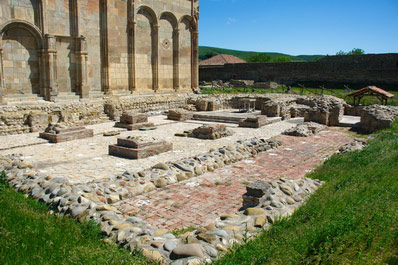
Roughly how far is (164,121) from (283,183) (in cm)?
1370

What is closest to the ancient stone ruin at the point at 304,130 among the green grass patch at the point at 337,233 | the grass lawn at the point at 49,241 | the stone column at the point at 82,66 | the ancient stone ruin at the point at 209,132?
the ancient stone ruin at the point at 209,132

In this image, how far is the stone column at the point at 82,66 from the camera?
1873cm

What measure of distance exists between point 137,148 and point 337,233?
8217 millimetres

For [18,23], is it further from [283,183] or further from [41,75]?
[283,183]

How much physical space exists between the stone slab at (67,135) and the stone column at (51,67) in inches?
152

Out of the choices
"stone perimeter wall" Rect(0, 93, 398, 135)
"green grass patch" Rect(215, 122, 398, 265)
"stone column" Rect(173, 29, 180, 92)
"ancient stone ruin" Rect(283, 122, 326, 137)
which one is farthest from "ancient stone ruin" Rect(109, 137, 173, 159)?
"stone column" Rect(173, 29, 180, 92)

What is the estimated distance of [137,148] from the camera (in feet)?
37.6

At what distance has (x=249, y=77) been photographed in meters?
45.4

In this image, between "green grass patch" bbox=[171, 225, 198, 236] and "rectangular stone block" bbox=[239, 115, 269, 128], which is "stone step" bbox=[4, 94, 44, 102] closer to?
"rectangular stone block" bbox=[239, 115, 269, 128]

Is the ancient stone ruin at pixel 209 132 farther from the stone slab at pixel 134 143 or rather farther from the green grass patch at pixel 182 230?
the green grass patch at pixel 182 230

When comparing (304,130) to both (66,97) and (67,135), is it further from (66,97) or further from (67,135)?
(66,97)

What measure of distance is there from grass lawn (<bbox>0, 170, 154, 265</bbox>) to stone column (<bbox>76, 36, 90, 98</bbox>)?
1392 centimetres

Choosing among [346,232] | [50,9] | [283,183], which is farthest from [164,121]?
[346,232]

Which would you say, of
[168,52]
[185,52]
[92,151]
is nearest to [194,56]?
[185,52]
